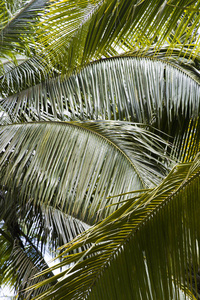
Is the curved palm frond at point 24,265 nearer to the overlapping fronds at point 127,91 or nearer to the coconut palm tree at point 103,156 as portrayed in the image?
the coconut palm tree at point 103,156

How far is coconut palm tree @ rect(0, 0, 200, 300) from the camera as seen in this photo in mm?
1190

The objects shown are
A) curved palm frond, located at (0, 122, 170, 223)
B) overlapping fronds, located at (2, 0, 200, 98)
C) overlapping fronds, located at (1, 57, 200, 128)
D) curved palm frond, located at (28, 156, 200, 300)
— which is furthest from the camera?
overlapping fronds, located at (1, 57, 200, 128)

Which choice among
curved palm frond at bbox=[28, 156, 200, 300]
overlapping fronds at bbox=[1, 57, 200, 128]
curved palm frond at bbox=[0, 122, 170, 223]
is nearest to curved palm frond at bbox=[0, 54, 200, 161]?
overlapping fronds at bbox=[1, 57, 200, 128]

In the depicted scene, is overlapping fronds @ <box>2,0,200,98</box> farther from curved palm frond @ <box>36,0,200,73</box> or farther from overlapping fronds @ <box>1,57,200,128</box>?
overlapping fronds @ <box>1,57,200,128</box>

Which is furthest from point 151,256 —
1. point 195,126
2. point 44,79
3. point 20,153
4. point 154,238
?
point 44,79

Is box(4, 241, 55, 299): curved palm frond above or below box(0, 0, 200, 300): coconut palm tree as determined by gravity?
below

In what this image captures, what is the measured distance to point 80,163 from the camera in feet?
8.42

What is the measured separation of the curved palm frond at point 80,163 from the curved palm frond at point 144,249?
3.56 feet

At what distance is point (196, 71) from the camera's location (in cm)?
316

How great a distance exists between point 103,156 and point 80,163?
0.16 meters

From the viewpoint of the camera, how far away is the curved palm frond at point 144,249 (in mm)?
1175

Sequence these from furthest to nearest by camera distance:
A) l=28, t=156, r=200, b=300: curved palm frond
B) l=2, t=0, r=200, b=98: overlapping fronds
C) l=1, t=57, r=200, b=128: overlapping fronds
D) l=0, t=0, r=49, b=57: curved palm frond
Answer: l=0, t=0, r=49, b=57: curved palm frond
l=1, t=57, r=200, b=128: overlapping fronds
l=2, t=0, r=200, b=98: overlapping fronds
l=28, t=156, r=200, b=300: curved palm frond

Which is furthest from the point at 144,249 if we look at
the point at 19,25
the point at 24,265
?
the point at 19,25

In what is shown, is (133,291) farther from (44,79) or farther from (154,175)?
(44,79)
